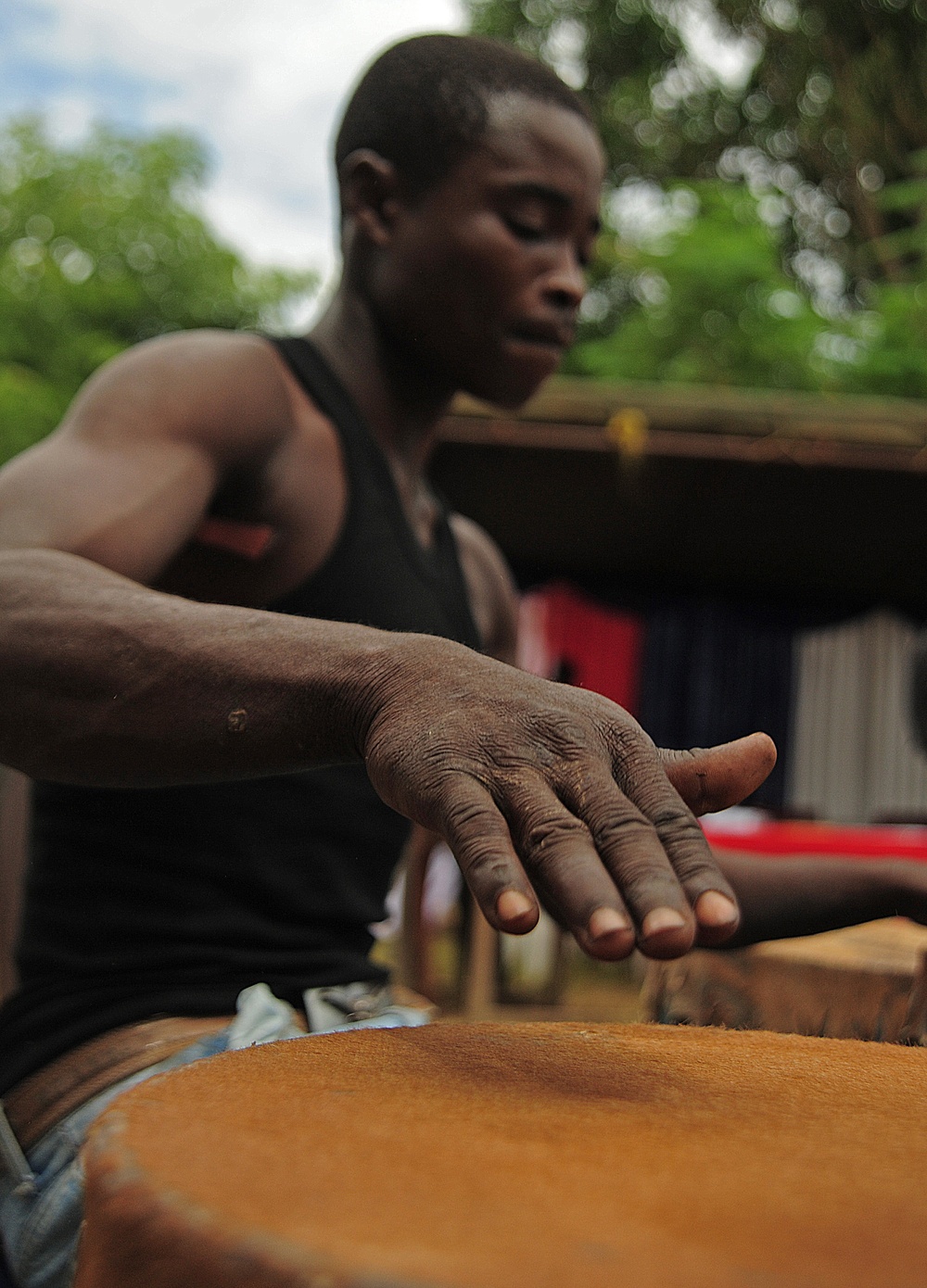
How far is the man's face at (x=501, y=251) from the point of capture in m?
1.44

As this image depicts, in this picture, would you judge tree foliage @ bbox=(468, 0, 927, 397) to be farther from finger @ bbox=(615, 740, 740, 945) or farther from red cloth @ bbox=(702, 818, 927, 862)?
finger @ bbox=(615, 740, 740, 945)

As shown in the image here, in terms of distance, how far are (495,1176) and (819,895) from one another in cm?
93

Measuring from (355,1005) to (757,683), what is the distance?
566 centimetres

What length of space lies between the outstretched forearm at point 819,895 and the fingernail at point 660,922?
→ 775 millimetres

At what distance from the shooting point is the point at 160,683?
0.84m

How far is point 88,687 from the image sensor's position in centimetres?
87

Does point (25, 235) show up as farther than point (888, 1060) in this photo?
Yes

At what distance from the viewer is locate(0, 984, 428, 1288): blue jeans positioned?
950mm

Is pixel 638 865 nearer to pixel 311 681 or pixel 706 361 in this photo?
pixel 311 681

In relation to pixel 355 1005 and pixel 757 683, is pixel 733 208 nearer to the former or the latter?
pixel 757 683

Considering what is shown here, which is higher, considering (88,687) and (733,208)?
(733,208)

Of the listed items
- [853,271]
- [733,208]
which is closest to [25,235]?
[733,208]

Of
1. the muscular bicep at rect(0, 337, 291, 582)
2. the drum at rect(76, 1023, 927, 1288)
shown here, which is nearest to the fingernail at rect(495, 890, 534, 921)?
the drum at rect(76, 1023, 927, 1288)

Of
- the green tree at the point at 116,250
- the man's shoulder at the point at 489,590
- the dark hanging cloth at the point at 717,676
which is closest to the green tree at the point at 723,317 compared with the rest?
the dark hanging cloth at the point at 717,676
